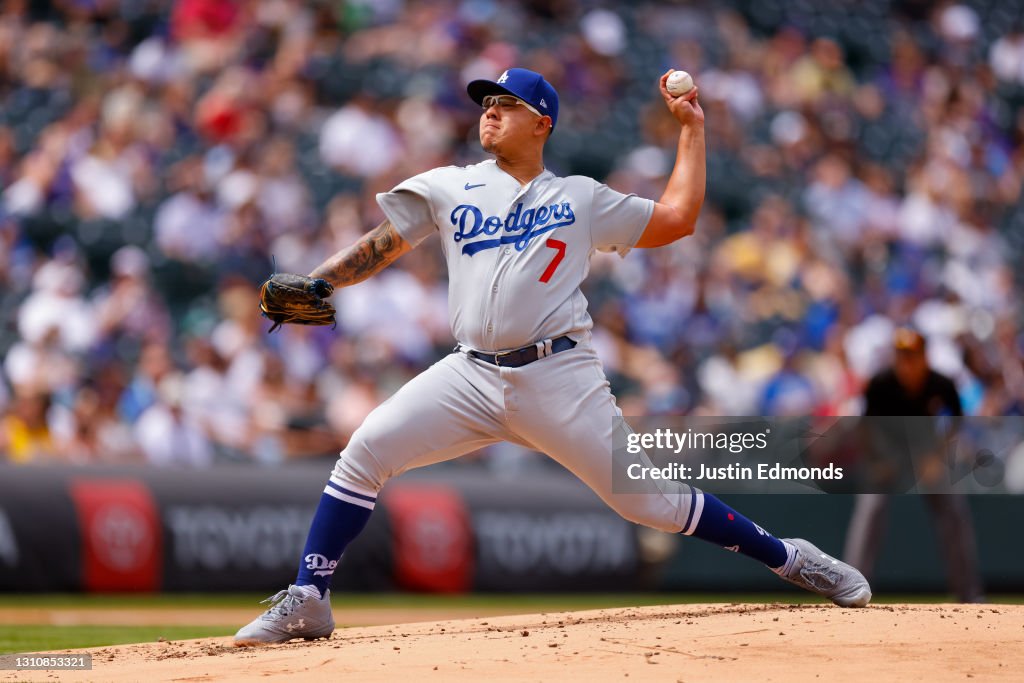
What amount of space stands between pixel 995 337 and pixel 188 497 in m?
7.27

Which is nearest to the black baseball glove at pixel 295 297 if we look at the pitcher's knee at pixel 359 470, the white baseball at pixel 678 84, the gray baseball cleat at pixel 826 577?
the pitcher's knee at pixel 359 470

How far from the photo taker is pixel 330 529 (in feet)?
17.5

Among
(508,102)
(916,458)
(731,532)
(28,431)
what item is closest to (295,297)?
(508,102)

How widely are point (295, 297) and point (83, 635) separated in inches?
116

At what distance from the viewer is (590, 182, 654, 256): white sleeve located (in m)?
5.40

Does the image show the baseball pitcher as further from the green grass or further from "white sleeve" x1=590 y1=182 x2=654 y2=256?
the green grass

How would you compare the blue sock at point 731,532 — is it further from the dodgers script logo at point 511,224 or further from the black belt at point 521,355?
the dodgers script logo at point 511,224

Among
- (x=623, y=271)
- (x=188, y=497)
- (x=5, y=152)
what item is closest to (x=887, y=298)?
(x=623, y=271)

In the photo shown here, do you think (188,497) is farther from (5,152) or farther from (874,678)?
(874,678)

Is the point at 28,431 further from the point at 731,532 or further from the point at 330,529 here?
the point at 731,532

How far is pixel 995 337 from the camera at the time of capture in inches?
520

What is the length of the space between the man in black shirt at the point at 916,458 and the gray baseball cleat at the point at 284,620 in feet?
12.6

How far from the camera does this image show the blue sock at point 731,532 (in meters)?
5.53

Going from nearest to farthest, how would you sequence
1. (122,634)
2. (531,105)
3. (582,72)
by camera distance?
(531,105)
(122,634)
(582,72)
